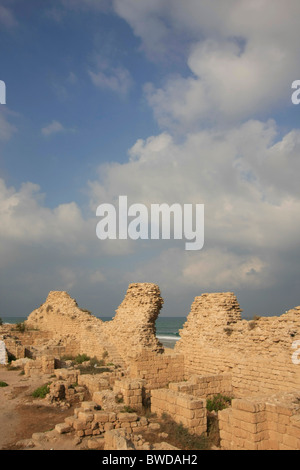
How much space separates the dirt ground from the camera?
717cm

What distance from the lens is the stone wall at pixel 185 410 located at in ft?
25.3

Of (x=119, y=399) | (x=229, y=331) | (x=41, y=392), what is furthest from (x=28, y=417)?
(x=229, y=331)

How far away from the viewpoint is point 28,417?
368 inches

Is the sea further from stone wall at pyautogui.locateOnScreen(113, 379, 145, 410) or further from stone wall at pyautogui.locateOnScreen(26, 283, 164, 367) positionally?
stone wall at pyautogui.locateOnScreen(113, 379, 145, 410)

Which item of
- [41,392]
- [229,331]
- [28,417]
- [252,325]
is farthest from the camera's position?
[229,331]

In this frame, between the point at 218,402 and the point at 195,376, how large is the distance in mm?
940

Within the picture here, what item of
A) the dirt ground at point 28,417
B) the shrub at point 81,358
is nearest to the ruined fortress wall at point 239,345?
the dirt ground at point 28,417

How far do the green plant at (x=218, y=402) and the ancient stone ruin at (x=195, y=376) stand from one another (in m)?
0.14

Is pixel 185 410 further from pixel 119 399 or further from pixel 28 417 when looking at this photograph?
pixel 28 417

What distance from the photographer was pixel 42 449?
684 centimetres

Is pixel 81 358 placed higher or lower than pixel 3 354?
lower
